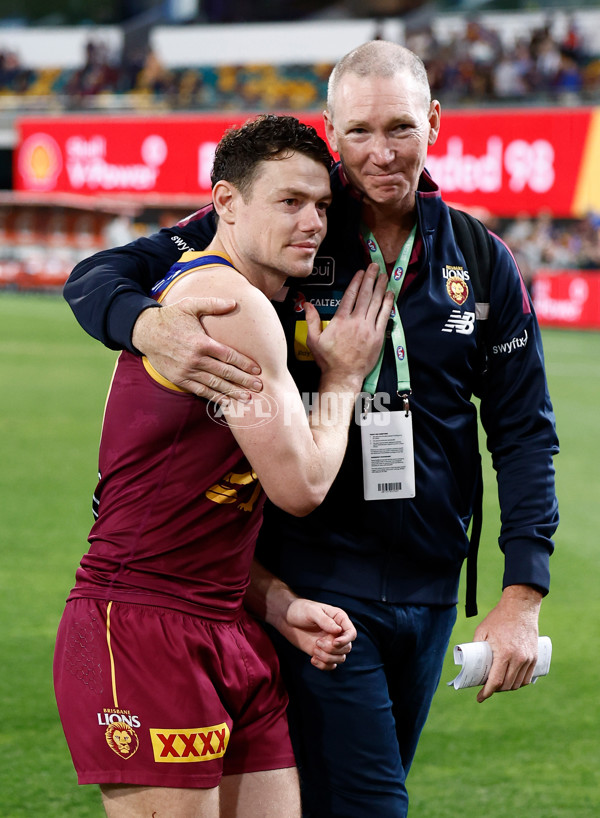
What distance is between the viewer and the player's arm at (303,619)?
249 cm

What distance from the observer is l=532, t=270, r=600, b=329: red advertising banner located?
2158cm

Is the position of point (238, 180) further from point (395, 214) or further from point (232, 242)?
point (395, 214)

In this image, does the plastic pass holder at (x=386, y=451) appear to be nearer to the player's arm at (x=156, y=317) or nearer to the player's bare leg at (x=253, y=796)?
the player's arm at (x=156, y=317)

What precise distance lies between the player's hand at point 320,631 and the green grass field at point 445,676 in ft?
4.91

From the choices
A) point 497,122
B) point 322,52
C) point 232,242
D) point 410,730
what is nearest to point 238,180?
point 232,242

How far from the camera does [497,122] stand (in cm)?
2334

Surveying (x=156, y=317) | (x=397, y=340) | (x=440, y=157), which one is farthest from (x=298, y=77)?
(x=156, y=317)

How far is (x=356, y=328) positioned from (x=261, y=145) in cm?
48

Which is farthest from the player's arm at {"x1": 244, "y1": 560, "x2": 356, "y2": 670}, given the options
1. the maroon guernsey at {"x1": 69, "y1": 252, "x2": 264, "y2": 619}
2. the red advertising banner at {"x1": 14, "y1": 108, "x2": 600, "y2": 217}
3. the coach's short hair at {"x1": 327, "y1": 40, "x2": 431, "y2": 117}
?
the red advertising banner at {"x1": 14, "y1": 108, "x2": 600, "y2": 217}

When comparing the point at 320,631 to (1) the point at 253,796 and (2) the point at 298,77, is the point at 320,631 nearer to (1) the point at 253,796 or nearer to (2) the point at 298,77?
(1) the point at 253,796

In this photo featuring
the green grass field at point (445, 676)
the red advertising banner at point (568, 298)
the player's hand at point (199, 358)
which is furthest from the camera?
the red advertising banner at point (568, 298)

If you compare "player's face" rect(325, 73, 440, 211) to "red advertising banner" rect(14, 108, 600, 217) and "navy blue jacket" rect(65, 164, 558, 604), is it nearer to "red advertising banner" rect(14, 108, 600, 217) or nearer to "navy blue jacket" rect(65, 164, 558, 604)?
"navy blue jacket" rect(65, 164, 558, 604)

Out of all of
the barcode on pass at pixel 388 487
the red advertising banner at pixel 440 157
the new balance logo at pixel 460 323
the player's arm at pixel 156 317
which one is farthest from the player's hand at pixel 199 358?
the red advertising banner at pixel 440 157

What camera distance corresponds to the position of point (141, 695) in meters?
2.22
